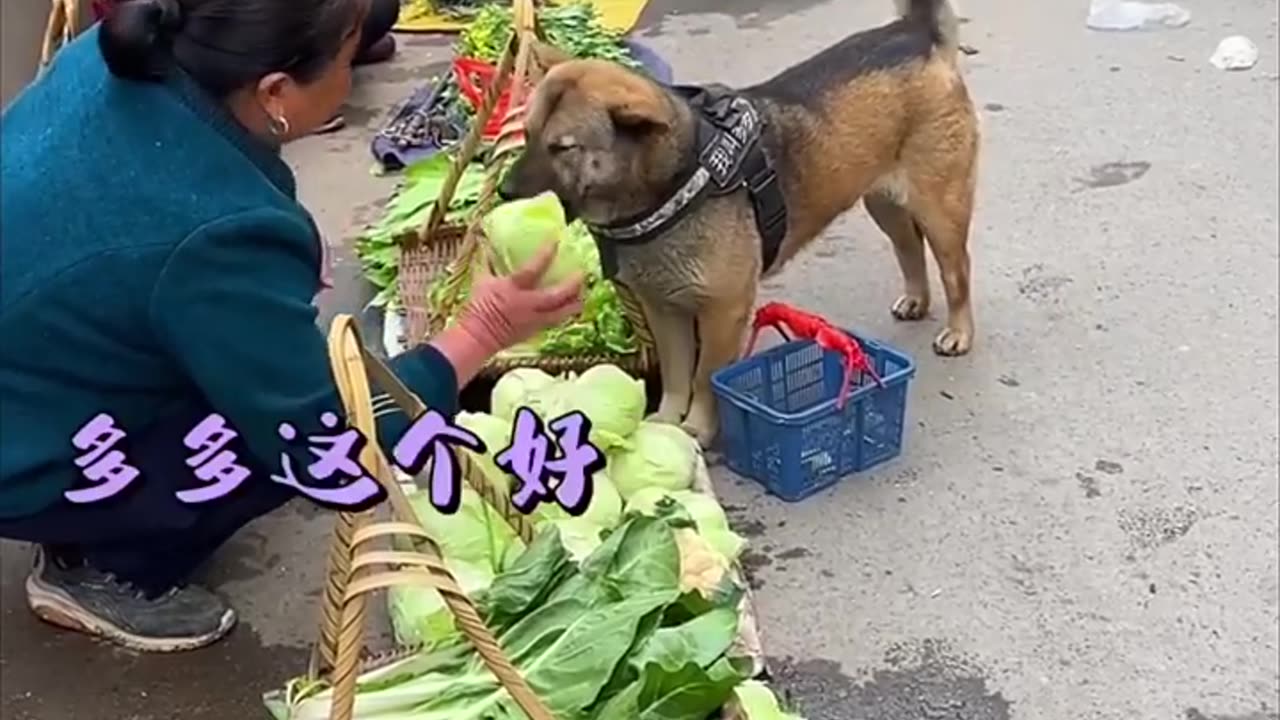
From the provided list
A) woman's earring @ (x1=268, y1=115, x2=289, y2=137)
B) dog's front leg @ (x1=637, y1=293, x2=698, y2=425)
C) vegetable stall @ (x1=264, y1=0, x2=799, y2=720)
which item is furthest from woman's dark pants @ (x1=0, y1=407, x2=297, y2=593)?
dog's front leg @ (x1=637, y1=293, x2=698, y2=425)

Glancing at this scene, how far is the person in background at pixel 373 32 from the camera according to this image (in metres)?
1.99

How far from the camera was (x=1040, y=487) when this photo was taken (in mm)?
2703

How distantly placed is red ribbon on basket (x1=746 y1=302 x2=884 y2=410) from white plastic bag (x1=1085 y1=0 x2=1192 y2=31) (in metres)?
1.66

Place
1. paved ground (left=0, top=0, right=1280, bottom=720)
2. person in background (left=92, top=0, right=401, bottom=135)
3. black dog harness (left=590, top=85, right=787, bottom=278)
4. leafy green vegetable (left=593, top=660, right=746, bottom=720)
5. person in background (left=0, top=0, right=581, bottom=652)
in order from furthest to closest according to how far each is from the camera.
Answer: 1. black dog harness (left=590, top=85, right=787, bottom=278)
2. paved ground (left=0, top=0, right=1280, bottom=720)
3. person in background (left=92, top=0, right=401, bottom=135)
4. person in background (left=0, top=0, right=581, bottom=652)
5. leafy green vegetable (left=593, top=660, right=746, bottom=720)

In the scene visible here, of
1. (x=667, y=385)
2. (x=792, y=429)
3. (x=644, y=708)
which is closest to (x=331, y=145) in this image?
(x=667, y=385)

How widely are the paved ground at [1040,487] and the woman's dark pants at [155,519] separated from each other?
0.41ft

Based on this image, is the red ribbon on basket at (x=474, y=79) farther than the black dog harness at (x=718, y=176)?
Yes

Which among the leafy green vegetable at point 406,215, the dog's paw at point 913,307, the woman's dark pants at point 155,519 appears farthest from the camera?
the dog's paw at point 913,307

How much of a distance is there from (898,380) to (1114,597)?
0.47 metres

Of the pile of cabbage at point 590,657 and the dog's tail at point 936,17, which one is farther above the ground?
the dog's tail at point 936,17

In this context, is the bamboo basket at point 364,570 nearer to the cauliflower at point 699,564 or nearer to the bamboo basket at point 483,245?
the cauliflower at point 699,564

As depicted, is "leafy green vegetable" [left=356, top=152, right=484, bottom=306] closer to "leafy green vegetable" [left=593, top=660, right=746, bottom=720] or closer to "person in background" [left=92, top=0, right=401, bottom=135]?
"person in background" [left=92, top=0, right=401, bottom=135]

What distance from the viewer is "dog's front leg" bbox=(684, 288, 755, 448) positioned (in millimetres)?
2738

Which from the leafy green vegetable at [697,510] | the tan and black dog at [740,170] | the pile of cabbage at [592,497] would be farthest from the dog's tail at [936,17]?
the leafy green vegetable at [697,510]
